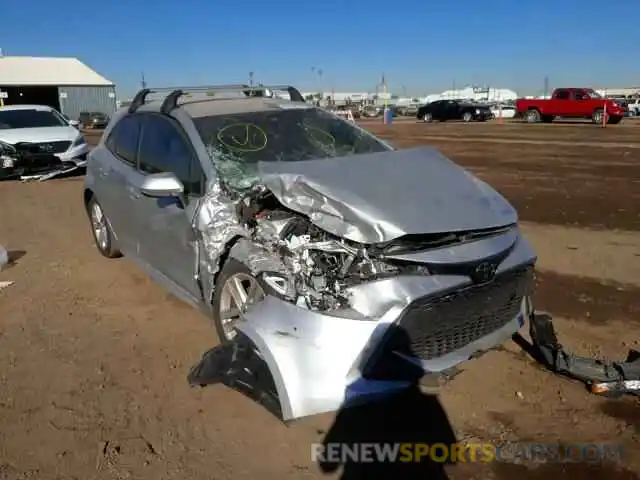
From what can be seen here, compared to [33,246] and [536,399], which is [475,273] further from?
[33,246]

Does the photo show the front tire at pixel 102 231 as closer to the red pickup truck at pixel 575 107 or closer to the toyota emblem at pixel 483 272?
the toyota emblem at pixel 483 272

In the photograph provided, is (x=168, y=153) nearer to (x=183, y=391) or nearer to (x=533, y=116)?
(x=183, y=391)

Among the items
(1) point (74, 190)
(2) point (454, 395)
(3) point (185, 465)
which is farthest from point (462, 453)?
(1) point (74, 190)

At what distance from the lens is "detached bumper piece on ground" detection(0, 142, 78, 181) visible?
1254cm

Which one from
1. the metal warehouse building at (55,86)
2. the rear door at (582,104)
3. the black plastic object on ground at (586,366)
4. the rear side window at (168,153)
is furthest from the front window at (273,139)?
the metal warehouse building at (55,86)

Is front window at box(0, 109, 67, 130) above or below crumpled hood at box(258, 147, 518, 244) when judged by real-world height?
above

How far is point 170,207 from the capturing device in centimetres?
418

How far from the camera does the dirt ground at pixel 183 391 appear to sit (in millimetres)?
2908

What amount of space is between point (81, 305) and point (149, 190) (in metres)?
1.78

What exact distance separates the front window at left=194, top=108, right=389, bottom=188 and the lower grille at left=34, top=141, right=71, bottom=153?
9.81 meters

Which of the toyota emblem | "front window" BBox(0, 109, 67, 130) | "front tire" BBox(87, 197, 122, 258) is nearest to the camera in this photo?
the toyota emblem

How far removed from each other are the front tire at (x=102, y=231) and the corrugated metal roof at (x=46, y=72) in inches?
2114

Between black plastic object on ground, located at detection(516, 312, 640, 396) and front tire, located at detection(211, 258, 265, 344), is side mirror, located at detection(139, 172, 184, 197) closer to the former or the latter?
front tire, located at detection(211, 258, 265, 344)

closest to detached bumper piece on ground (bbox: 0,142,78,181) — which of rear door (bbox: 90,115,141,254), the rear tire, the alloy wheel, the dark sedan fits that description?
rear door (bbox: 90,115,141,254)
